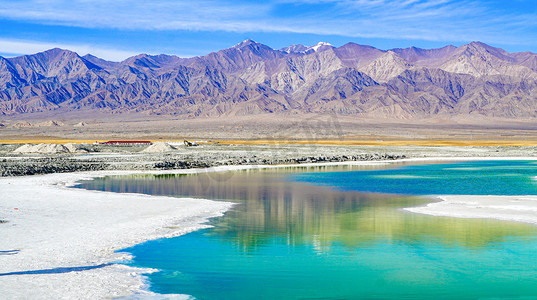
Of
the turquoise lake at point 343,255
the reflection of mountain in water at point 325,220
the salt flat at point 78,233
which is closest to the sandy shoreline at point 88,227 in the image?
the salt flat at point 78,233

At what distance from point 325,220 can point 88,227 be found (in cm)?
841

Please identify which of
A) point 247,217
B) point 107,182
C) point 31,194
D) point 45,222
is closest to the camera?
point 45,222

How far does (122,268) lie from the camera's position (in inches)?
523

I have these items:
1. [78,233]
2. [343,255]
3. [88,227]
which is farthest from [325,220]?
[78,233]

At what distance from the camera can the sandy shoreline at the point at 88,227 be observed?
11.8 metres

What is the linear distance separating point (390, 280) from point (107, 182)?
27029 millimetres

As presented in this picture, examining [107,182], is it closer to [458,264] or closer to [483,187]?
[483,187]

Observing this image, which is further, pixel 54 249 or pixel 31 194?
pixel 31 194

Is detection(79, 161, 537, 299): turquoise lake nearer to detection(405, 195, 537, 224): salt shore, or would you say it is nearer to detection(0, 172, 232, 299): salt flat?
detection(0, 172, 232, 299): salt flat

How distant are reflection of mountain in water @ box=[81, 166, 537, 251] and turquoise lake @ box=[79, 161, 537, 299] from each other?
0.12 feet

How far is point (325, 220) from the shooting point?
2077 cm

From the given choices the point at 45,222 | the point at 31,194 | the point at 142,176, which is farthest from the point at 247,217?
the point at 142,176

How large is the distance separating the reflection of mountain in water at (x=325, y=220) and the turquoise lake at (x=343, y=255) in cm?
4

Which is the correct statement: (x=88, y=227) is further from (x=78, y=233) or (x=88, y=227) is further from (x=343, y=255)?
(x=343, y=255)
